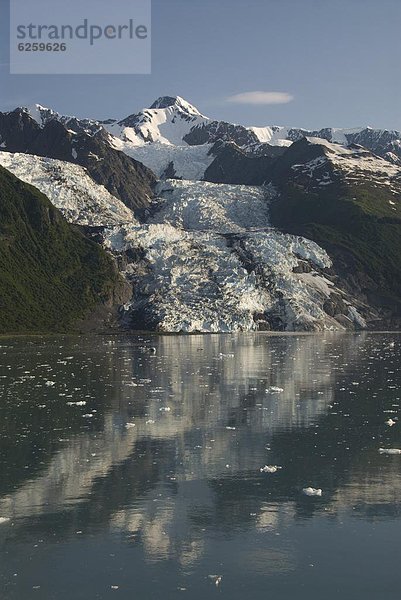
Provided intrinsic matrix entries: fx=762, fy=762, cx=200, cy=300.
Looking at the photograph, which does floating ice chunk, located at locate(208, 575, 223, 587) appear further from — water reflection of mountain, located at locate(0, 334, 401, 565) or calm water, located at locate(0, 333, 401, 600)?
water reflection of mountain, located at locate(0, 334, 401, 565)

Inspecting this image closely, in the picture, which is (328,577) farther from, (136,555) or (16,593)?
(16,593)

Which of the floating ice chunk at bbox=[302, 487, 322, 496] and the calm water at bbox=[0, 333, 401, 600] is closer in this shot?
the calm water at bbox=[0, 333, 401, 600]

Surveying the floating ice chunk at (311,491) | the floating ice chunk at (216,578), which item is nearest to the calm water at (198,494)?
the floating ice chunk at (216,578)

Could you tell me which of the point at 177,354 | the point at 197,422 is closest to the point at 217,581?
the point at 197,422

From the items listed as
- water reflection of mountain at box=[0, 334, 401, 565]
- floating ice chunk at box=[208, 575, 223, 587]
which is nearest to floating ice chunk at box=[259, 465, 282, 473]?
water reflection of mountain at box=[0, 334, 401, 565]

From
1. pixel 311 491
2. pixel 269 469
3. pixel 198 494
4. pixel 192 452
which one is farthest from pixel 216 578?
pixel 192 452

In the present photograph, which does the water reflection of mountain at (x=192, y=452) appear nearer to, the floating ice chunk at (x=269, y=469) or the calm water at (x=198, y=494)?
the calm water at (x=198, y=494)

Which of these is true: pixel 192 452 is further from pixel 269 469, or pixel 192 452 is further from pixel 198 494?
pixel 198 494
